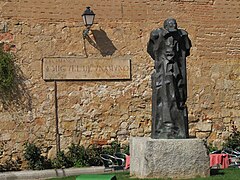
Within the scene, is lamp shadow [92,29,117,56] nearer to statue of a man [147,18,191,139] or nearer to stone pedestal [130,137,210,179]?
statue of a man [147,18,191,139]

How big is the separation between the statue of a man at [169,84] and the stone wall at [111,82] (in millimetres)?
5286

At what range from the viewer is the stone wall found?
1410 cm

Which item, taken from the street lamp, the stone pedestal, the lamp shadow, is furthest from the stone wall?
the stone pedestal

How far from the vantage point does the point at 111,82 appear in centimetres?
1466

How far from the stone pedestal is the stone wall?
18.9ft

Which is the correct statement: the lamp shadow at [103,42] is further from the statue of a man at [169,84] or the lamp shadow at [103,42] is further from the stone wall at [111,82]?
the statue of a man at [169,84]

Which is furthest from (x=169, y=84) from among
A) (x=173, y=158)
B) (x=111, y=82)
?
(x=111, y=82)

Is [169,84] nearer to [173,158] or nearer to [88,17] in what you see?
[173,158]

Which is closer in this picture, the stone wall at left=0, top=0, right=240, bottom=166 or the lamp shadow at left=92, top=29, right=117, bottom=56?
the stone wall at left=0, top=0, right=240, bottom=166

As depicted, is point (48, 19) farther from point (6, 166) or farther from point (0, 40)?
point (6, 166)

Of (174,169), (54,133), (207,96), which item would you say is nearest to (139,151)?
(174,169)

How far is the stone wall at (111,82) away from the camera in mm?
14102

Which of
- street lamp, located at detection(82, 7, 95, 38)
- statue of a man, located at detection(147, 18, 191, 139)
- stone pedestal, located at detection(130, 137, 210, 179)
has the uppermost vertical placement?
street lamp, located at detection(82, 7, 95, 38)

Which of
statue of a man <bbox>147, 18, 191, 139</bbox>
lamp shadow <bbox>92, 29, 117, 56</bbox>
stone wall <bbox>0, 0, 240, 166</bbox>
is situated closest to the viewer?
statue of a man <bbox>147, 18, 191, 139</bbox>
